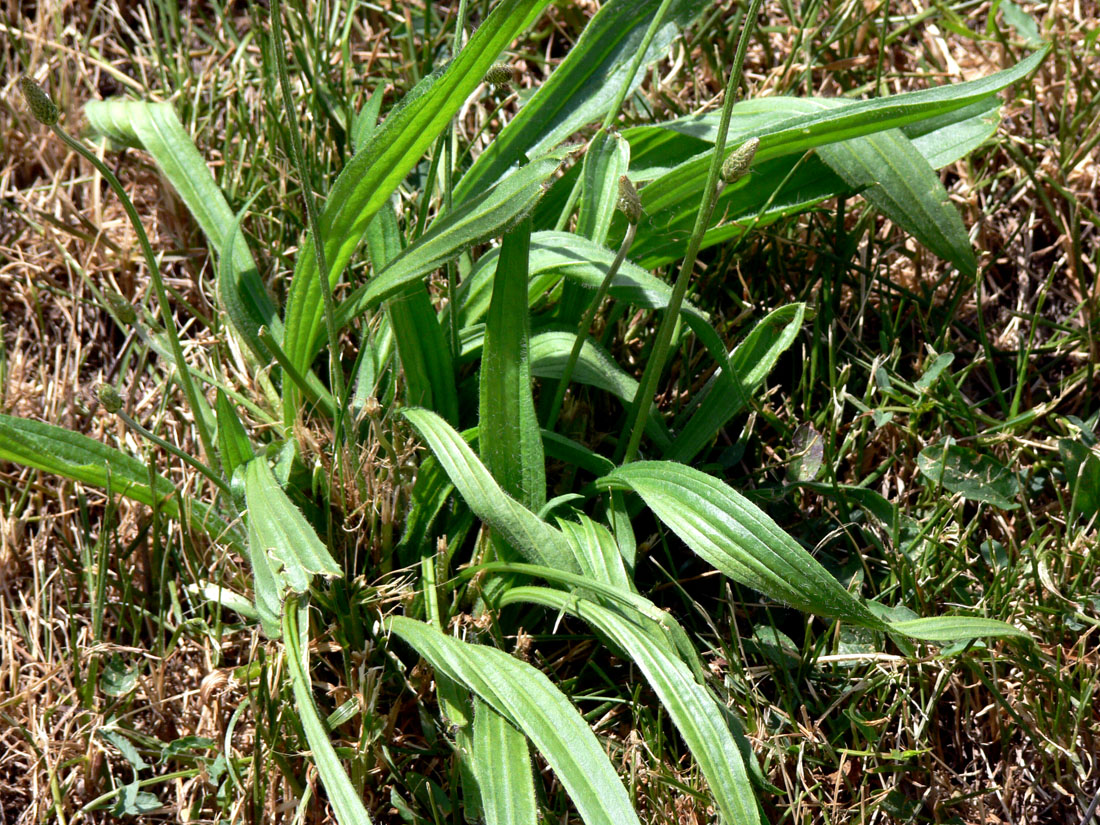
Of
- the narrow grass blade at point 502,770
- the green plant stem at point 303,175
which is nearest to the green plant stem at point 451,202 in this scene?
the green plant stem at point 303,175

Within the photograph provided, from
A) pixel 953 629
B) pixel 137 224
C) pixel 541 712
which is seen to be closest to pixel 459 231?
pixel 137 224

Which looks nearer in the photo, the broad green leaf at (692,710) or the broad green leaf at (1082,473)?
the broad green leaf at (692,710)

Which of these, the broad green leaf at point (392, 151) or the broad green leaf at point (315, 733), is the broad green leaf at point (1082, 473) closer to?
the broad green leaf at point (392, 151)


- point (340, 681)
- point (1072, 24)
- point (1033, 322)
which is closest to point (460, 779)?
point (340, 681)

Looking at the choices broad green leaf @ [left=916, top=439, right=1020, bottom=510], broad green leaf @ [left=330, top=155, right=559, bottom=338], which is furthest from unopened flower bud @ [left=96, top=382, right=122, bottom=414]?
broad green leaf @ [left=916, top=439, right=1020, bottom=510]

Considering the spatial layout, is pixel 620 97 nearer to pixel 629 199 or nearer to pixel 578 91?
pixel 578 91

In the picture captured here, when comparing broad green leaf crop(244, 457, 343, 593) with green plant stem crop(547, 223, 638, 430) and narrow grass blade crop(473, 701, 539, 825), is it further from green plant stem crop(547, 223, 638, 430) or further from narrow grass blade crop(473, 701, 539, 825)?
green plant stem crop(547, 223, 638, 430)
